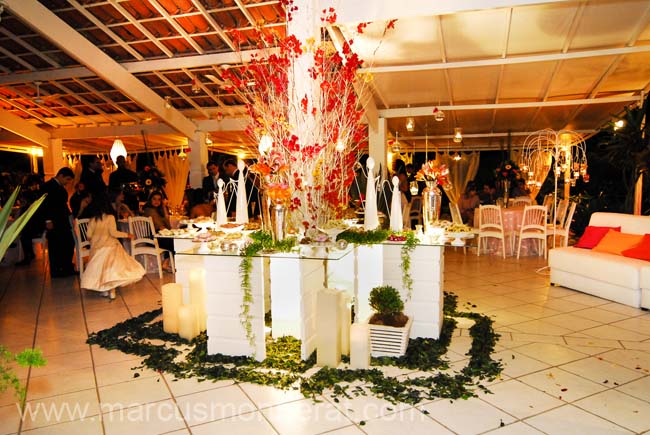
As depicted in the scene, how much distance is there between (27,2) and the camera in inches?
253

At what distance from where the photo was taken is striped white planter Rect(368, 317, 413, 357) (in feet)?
11.5

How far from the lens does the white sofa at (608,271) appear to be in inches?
188

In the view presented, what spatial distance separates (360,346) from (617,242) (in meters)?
3.92

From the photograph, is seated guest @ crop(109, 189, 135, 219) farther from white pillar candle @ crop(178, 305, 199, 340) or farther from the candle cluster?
white pillar candle @ crop(178, 305, 199, 340)

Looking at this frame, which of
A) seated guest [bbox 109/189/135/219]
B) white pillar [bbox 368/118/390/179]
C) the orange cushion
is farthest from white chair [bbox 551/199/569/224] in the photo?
seated guest [bbox 109/189/135/219]

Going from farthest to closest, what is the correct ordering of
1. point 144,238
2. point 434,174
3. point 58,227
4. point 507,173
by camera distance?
point 507,173, point 58,227, point 144,238, point 434,174

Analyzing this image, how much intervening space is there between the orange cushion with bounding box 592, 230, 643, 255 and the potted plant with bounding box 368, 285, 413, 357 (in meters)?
3.22

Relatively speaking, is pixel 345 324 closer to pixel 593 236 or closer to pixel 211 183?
pixel 593 236

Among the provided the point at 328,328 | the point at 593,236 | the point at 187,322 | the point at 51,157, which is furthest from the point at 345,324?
the point at 51,157

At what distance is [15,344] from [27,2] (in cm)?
500

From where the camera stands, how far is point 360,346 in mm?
3283

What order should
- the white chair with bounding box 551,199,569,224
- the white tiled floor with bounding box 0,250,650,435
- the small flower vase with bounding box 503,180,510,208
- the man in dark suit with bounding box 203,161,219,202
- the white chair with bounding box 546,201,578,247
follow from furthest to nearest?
the small flower vase with bounding box 503,180,510,208, the white chair with bounding box 551,199,569,224, the white chair with bounding box 546,201,578,247, the man in dark suit with bounding box 203,161,219,202, the white tiled floor with bounding box 0,250,650,435

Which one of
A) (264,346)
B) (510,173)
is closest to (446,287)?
(264,346)

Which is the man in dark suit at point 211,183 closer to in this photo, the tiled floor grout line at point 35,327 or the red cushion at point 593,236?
the tiled floor grout line at point 35,327
